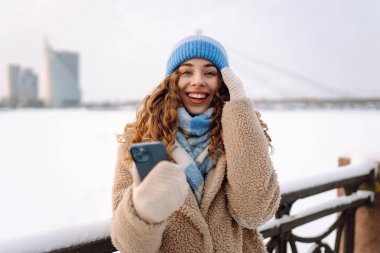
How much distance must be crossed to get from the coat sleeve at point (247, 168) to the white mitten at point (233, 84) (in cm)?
3

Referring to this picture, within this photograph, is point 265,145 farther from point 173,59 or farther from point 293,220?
point 293,220

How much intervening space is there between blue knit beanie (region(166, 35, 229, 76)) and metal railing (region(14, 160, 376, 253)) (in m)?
0.89

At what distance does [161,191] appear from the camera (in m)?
0.83

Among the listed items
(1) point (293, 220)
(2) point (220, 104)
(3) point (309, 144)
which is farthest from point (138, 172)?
(3) point (309, 144)

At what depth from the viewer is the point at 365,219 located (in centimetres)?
244

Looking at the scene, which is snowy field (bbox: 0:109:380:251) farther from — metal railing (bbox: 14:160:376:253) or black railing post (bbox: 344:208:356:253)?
black railing post (bbox: 344:208:356:253)

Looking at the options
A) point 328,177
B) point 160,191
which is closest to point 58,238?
point 160,191

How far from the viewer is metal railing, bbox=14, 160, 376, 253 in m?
1.93

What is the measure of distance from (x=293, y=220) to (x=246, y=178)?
0.98 metres

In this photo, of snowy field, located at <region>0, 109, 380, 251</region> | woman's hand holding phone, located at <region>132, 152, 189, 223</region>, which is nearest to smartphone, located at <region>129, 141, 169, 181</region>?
woman's hand holding phone, located at <region>132, 152, 189, 223</region>

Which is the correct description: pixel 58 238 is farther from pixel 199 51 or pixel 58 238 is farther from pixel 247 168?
pixel 199 51

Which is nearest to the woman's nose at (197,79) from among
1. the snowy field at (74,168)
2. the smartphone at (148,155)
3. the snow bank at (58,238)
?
the smartphone at (148,155)

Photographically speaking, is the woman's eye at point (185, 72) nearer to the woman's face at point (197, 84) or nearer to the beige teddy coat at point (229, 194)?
the woman's face at point (197, 84)

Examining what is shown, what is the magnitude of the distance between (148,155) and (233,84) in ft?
1.75
